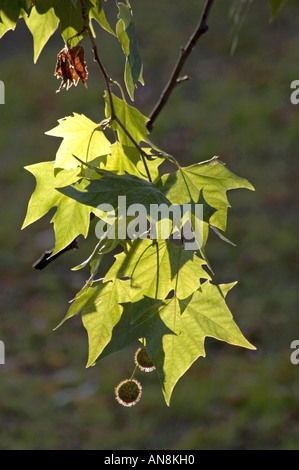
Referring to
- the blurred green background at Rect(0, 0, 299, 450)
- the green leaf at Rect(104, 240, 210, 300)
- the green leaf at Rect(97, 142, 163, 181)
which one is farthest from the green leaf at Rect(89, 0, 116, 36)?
the blurred green background at Rect(0, 0, 299, 450)

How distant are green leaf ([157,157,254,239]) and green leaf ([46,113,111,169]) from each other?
4.8 inches

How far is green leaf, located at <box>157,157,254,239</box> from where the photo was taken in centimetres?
89

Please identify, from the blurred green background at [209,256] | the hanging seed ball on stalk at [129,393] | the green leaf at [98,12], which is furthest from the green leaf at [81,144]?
the blurred green background at [209,256]

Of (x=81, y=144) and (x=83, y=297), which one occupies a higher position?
(x=81, y=144)

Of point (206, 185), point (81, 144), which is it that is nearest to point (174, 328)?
point (206, 185)

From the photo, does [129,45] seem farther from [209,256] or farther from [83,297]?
[209,256]

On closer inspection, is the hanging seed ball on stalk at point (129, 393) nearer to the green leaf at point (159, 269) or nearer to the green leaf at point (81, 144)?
the green leaf at point (159, 269)

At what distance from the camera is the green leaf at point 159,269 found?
859 millimetres

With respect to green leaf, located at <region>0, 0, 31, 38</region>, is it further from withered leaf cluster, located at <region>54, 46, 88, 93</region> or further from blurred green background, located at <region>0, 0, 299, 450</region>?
blurred green background, located at <region>0, 0, 299, 450</region>

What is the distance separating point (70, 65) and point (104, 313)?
404mm

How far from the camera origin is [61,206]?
0.97 metres

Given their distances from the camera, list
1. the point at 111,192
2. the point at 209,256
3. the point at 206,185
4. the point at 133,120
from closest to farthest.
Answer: the point at 111,192
the point at 206,185
the point at 133,120
the point at 209,256

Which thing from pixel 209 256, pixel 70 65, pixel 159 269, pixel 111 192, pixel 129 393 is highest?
pixel 70 65

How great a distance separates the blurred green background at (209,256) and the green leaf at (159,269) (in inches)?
95.1
